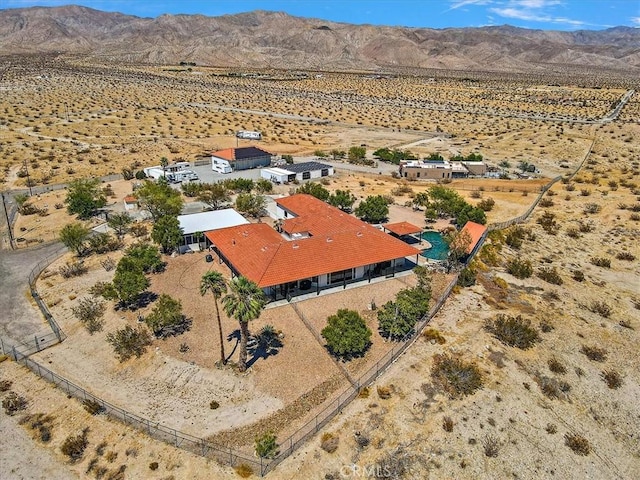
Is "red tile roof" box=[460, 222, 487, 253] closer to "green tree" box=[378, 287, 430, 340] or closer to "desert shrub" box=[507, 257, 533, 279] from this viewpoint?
"desert shrub" box=[507, 257, 533, 279]

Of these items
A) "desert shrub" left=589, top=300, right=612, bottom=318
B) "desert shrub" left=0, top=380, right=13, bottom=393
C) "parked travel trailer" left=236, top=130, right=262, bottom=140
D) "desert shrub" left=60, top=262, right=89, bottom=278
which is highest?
"desert shrub" left=589, top=300, right=612, bottom=318

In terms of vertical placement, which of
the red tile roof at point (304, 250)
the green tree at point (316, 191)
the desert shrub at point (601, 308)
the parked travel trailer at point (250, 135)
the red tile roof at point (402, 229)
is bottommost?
the parked travel trailer at point (250, 135)

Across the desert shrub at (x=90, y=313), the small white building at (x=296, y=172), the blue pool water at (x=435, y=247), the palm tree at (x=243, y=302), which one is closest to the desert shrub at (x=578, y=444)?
the palm tree at (x=243, y=302)

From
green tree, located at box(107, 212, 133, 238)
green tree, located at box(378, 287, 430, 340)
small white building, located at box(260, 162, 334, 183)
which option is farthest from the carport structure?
green tree, located at box(107, 212, 133, 238)

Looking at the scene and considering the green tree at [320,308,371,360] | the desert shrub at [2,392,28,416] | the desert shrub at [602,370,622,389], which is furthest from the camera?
the green tree at [320,308,371,360]

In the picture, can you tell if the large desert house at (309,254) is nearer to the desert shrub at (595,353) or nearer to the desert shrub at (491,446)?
the desert shrub at (595,353)
